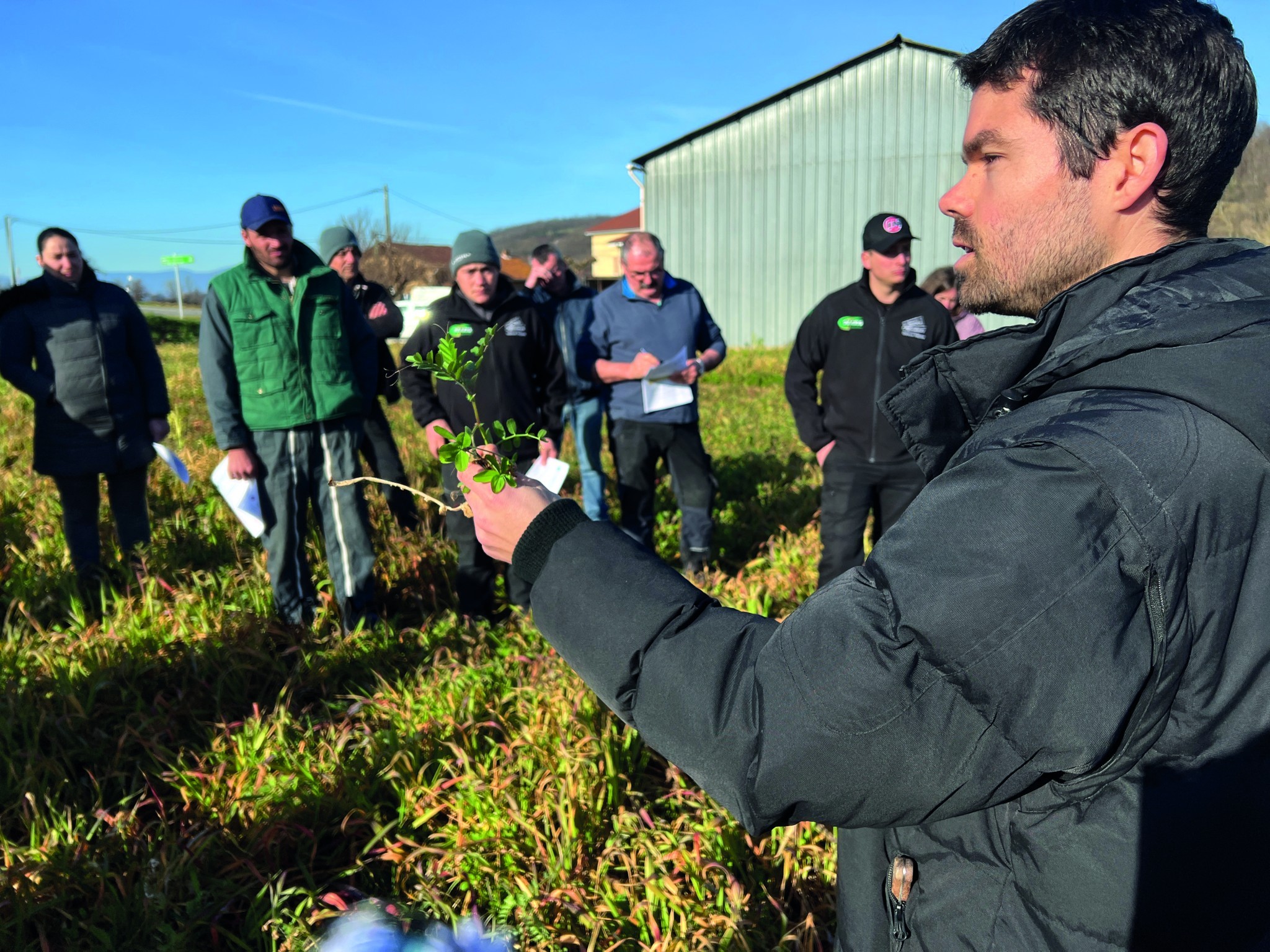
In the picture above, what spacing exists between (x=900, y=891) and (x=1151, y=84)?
3.59ft

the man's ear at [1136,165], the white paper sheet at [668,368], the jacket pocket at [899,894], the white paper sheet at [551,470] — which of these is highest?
the man's ear at [1136,165]

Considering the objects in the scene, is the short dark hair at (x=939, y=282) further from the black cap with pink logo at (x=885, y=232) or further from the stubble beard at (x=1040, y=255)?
the stubble beard at (x=1040, y=255)

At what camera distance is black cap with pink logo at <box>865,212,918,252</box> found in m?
4.57

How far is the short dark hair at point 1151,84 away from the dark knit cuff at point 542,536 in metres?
0.78

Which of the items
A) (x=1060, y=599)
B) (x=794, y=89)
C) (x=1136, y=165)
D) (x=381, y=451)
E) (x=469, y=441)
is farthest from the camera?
(x=794, y=89)

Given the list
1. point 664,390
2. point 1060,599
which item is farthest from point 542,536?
point 664,390

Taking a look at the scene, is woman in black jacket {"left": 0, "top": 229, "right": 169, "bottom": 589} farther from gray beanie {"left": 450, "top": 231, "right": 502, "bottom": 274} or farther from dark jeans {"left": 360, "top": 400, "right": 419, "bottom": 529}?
gray beanie {"left": 450, "top": 231, "right": 502, "bottom": 274}

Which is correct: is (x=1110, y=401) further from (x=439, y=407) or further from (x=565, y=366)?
(x=565, y=366)

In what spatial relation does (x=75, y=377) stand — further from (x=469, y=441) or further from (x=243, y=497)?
(x=469, y=441)

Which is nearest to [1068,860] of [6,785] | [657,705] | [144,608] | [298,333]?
[657,705]

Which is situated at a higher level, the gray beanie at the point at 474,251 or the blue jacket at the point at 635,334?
the gray beanie at the point at 474,251

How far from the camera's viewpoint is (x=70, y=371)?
4801 millimetres

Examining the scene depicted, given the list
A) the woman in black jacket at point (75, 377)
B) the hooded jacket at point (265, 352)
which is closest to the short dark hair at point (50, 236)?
the woman in black jacket at point (75, 377)

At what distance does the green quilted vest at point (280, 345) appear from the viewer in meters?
4.37
